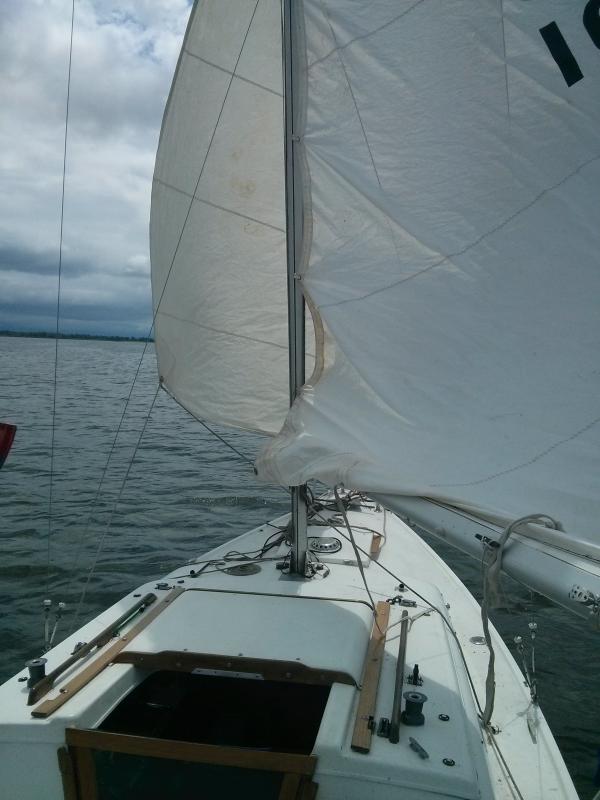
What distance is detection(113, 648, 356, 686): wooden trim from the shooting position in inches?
118

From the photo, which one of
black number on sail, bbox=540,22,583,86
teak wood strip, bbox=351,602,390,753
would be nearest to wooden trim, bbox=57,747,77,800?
teak wood strip, bbox=351,602,390,753

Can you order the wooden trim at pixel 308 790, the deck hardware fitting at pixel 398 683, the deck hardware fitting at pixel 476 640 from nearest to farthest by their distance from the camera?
1. the wooden trim at pixel 308 790
2. the deck hardware fitting at pixel 398 683
3. the deck hardware fitting at pixel 476 640

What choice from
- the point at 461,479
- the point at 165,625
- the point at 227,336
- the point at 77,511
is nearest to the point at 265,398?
the point at 227,336

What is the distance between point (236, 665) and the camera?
121 inches

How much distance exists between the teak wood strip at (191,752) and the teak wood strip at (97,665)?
201 millimetres

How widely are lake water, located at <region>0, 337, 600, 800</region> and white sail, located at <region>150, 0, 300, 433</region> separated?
1109 millimetres

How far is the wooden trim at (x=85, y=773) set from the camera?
Answer: 2.56 metres

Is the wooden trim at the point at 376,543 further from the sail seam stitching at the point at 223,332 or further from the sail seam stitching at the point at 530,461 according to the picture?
the sail seam stitching at the point at 530,461

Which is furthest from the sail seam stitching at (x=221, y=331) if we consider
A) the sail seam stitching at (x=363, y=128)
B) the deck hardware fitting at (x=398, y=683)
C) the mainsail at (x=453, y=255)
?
the deck hardware fitting at (x=398, y=683)

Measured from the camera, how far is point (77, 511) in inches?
417

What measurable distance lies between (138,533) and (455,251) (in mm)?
7866

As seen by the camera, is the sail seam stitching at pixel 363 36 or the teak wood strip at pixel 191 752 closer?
the teak wood strip at pixel 191 752

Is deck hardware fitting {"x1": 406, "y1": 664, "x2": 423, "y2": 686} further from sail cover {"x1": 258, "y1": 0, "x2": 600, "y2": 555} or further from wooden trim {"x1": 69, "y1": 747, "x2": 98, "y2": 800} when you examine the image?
wooden trim {"x1": 69, "y1": 747, "x2": 98, "y2": 800}

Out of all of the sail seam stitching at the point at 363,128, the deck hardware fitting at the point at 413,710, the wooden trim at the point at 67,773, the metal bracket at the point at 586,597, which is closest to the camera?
the metal bracket at the point at 586,597
